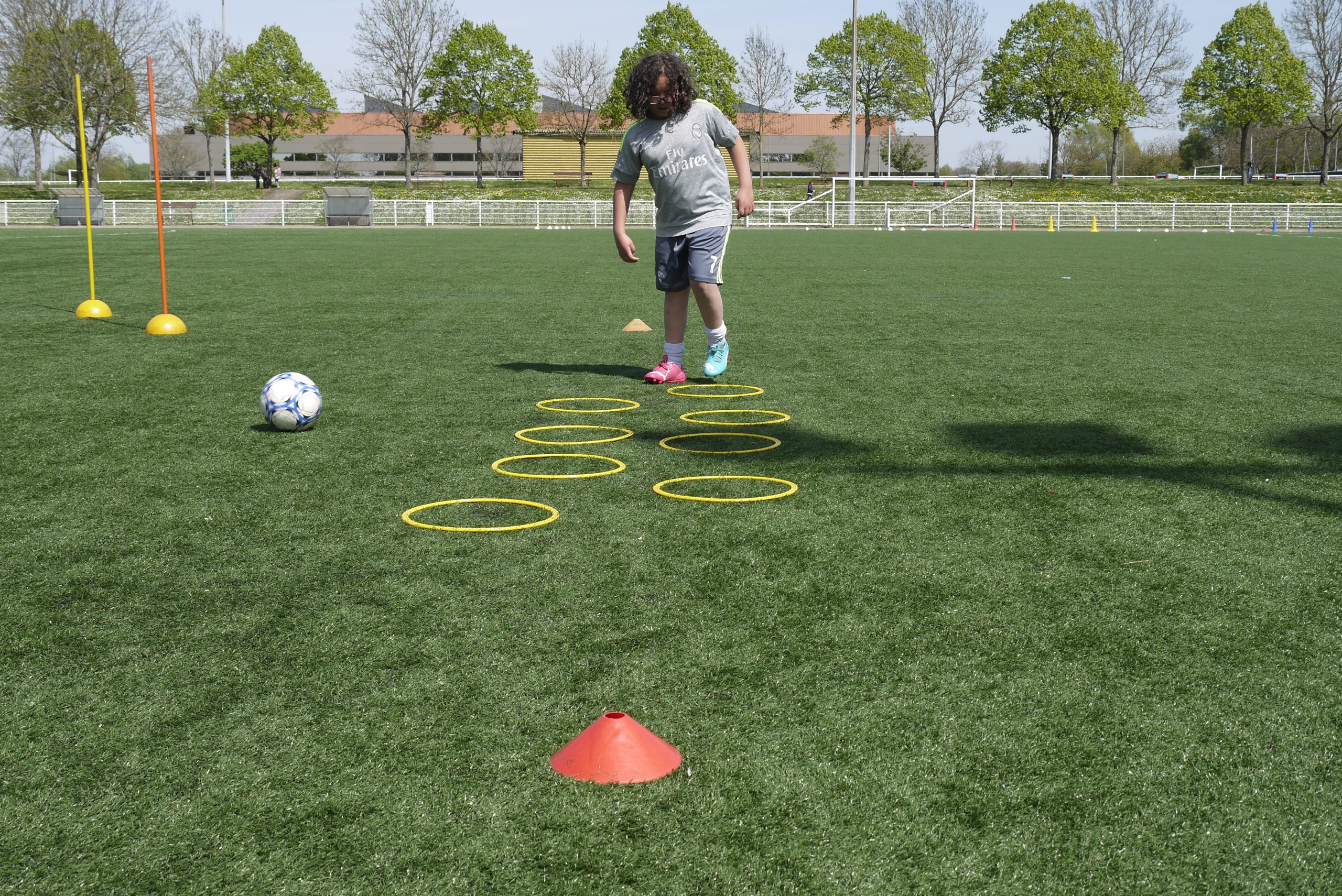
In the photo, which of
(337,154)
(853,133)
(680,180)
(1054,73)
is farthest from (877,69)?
(680,180)

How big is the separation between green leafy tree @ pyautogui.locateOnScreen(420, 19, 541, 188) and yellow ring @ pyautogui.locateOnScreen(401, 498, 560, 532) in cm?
6058

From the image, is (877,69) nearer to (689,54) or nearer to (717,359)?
(689,54)

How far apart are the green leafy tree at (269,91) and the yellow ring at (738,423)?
202 feet

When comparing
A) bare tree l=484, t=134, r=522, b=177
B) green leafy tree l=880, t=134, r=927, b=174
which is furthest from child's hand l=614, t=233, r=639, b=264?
green leafy tree l=880, t=134, r=927, b=174

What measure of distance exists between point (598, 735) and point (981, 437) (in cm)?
371

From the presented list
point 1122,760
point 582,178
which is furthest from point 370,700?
point 582,178

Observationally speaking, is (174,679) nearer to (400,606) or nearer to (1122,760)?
(400,606)

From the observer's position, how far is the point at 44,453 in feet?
16.4

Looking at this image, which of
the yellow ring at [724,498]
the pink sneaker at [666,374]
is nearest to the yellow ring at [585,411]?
the pink sneaker at [666,374]

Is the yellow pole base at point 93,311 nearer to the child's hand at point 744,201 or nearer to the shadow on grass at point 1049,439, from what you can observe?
the child's hand at point 744,201

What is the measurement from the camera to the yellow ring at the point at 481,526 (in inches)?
153

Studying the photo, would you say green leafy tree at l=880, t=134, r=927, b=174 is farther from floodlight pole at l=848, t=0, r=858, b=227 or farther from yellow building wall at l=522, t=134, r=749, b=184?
floodlight pole at l=848, t=0, r=858, b=227

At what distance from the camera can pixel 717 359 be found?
23.9 ft

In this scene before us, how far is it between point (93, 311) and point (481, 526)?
8.26m
